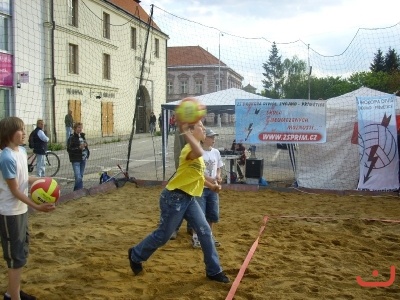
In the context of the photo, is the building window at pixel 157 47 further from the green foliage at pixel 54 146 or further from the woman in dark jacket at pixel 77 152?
the woman in dark jacket at pixel 77 152

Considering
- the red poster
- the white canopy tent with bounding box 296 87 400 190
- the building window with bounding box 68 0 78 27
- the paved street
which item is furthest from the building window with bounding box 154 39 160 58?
the white canopy tent with bounding box 296 87 400 190

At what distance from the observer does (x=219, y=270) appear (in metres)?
4.43

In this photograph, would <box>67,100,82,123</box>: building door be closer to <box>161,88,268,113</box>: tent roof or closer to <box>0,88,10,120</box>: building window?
<box>0,88,10,120</box>: building window

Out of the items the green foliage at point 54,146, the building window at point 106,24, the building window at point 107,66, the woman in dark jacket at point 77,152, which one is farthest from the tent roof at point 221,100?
the building window at point 106,24

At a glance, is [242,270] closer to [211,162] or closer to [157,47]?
[211,162]

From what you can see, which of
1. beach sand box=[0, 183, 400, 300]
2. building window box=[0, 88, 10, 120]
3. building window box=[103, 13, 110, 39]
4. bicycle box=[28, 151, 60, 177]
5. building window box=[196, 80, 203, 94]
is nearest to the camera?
beach sand box=[0, 183, 400, 300]

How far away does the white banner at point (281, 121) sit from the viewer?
11164 mm

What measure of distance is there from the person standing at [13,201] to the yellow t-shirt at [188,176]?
4.46ft

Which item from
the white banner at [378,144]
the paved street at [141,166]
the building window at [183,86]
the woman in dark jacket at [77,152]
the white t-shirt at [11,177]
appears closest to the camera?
the white t-shirt at [11,177]

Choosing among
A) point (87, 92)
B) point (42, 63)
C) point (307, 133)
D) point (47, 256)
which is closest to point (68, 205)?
→ point (47, 256)

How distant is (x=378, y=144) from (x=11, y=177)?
9.49 m

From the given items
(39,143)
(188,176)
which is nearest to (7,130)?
(188,176)

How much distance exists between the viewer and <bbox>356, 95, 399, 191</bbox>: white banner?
35.3ft

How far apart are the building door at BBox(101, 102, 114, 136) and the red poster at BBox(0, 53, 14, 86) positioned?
30.7 feet
